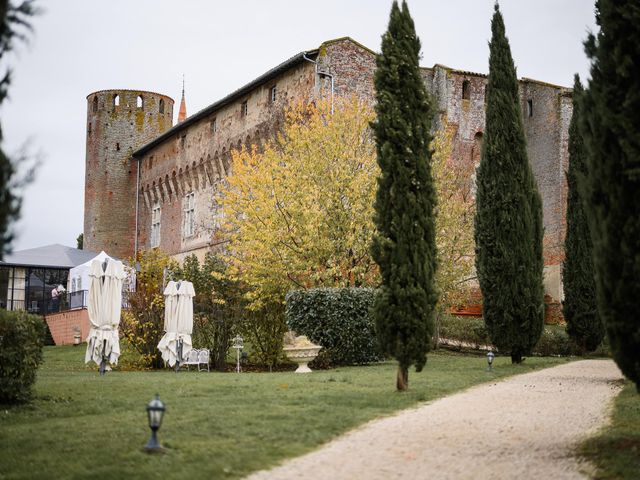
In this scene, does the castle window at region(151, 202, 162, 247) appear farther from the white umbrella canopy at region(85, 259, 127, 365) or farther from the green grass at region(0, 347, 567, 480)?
the green grass at region(0, 347, 567, 480)

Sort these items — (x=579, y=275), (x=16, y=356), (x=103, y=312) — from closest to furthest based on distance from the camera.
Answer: (x=16, y=356)
(x=103, y=312)
(x=579, y=275)

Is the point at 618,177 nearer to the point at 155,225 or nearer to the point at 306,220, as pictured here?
the point at 306,220

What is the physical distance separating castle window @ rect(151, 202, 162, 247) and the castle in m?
0.06

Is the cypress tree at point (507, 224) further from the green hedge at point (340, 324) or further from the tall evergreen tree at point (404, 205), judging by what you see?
the tall evergreen tree at point (404, 205)

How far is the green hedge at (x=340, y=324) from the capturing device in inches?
722

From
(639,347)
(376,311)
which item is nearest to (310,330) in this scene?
(376,311)

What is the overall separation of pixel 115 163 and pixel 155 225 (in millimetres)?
5447

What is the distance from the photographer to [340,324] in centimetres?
1838

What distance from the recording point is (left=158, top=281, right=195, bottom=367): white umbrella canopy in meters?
18.0

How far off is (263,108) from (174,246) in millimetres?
12592

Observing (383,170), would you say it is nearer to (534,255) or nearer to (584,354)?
(534,255)

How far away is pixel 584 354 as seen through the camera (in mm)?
22578

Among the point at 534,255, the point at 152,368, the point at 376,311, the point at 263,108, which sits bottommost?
the point at 152,368

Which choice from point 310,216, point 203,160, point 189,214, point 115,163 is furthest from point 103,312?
point 115,163
